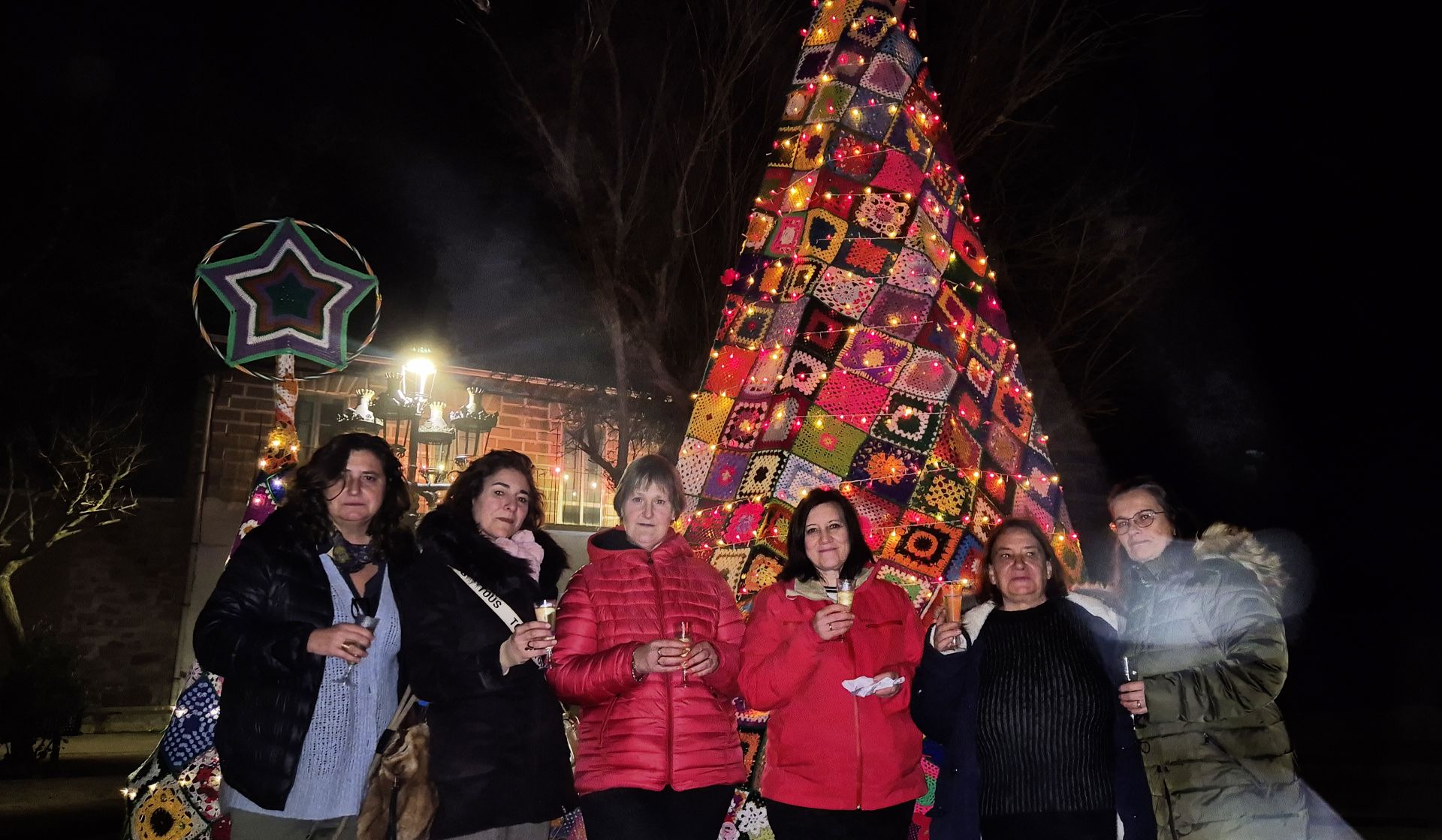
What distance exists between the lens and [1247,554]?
114 inches

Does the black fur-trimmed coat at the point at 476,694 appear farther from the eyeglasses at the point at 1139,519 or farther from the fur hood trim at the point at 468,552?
the eyeglasses at the point at 1139,519

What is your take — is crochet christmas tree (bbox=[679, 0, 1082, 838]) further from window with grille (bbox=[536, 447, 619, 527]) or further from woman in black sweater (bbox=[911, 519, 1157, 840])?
window with grille (bbox=[536, 447, 619, 527])

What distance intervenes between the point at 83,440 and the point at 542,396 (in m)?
6.89

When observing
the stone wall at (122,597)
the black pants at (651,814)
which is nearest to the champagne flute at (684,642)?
the black pants at (651,814)

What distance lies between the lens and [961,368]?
15.2 feet

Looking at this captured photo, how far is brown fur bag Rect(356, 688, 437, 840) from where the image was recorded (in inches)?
105

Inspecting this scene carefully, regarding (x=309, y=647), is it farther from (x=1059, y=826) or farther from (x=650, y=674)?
(x=1059, y=826)

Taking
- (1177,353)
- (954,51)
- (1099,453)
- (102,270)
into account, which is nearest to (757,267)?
(954,51)

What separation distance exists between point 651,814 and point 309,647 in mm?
944

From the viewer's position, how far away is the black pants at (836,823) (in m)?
2.82

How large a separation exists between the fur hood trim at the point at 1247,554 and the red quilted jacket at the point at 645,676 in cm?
130

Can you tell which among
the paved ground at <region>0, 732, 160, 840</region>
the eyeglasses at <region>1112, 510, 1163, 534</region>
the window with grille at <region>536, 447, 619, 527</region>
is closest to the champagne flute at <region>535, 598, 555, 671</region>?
the eyeglasses at <region>1112, 510, 1163, 534</region>

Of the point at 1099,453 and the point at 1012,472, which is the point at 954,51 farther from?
the point at 1099,453

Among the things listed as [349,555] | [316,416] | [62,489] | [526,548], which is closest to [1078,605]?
[526,548]
